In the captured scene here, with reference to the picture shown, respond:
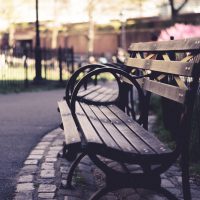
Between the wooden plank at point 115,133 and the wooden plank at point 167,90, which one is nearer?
the wooden plank at point 115,133

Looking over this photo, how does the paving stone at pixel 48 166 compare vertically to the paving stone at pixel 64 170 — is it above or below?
below

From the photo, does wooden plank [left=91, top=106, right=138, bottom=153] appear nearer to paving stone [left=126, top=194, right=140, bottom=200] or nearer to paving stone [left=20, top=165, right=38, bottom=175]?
paving stone [left=126, top=194, right=140, bottom=200]

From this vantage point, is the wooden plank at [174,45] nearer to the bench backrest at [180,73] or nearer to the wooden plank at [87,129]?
the bench backrest at [180,73]

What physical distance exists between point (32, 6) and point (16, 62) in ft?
51.8

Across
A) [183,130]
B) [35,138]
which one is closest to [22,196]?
[183,130]

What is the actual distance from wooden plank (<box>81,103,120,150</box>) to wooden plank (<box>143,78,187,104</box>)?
47 centimetres

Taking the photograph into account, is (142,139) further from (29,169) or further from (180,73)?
(29,169)

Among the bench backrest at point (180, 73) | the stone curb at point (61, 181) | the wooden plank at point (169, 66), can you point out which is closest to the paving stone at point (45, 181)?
the stone curb at point (61, 181)

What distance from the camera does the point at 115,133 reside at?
9.32ft

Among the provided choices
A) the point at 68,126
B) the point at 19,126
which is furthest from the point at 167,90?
the point at 19,126

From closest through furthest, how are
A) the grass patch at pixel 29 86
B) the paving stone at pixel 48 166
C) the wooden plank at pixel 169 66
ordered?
the wooden plank at pixel 169 66
the paving stone at pixel 48 166
the grass patch at pixel 29 86

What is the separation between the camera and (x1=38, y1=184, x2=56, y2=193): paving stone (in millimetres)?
3207

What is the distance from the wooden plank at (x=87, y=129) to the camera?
7.90ft

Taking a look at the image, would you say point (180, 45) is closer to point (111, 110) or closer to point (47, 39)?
point (111, 110)
